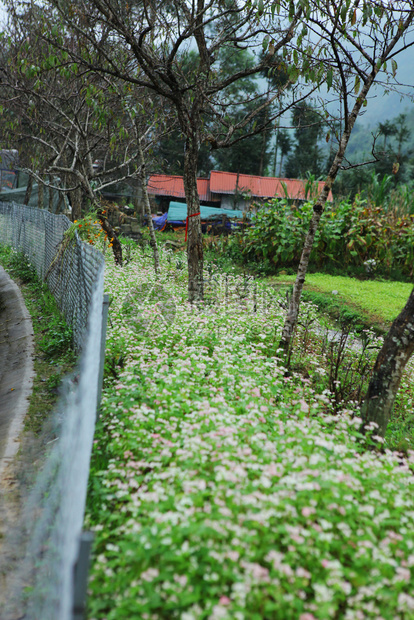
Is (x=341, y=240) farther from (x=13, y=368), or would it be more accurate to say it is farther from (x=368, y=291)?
(x=13, y=368)

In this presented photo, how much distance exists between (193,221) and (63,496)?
20.6ft

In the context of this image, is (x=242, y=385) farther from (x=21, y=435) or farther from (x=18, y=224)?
(x=18, y=224)

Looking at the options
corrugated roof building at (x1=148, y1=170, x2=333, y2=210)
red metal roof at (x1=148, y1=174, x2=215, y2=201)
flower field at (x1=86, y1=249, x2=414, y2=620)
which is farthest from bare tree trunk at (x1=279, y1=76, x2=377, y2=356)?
red metal roof at (x1=148, y1=174, x2=215, y2=201)

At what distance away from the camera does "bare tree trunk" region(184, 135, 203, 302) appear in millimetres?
8070

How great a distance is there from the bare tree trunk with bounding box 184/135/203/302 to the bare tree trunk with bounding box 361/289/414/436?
4283 millimetres

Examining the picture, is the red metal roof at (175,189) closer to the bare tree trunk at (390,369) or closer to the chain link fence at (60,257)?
the chain link fence at (60,257)

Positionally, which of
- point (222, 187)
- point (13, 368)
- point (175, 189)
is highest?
point (222, 187)

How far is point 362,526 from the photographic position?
A: 2.55 m

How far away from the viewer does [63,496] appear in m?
2.46

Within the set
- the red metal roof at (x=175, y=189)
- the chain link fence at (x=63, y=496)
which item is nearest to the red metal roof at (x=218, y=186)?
the red metal roof at (x=175, y=189)

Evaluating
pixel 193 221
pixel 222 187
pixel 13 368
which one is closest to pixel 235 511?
pixel 13 368

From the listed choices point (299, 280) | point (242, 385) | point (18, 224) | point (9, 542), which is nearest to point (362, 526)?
point (242, 385)

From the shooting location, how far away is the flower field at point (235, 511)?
6.92 ft

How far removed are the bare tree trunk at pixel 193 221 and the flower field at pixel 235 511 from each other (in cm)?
395
